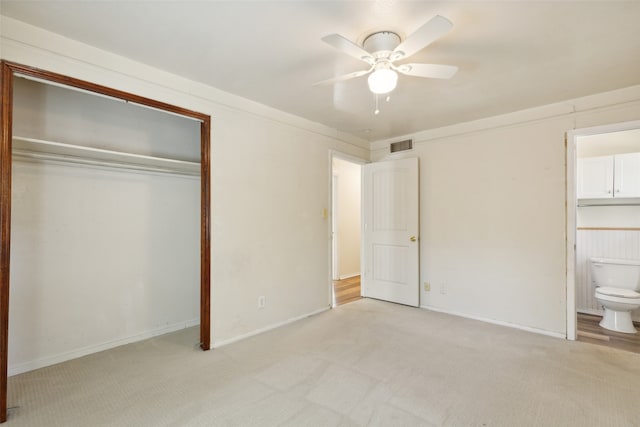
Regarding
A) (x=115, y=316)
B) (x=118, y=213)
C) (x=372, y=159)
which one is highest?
(x=372, y=159)

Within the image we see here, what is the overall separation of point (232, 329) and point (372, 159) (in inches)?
124

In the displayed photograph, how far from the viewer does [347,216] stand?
6.42 meters

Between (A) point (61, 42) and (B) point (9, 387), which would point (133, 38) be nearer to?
(A) point (61, 42)

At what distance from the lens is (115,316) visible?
2.92m

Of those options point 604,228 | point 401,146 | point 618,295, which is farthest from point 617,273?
point 401,146

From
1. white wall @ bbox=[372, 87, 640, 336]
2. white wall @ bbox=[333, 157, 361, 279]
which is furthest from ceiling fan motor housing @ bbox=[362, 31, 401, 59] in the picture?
white wall @ bbox=[333, 157, 361, 279]

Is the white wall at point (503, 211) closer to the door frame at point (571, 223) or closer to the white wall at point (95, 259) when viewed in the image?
the door frame at point (571, 223)

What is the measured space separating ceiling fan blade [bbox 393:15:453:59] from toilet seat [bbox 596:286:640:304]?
3.55 metres

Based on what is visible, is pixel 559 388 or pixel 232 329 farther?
pixel 232 329

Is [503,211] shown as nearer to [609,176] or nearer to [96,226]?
[609,176]

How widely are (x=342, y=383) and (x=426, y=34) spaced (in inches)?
91.2

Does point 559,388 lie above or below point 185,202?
below

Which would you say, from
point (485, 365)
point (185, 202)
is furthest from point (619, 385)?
point (185, 202)

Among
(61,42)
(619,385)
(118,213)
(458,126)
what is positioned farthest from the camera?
(458,126)
